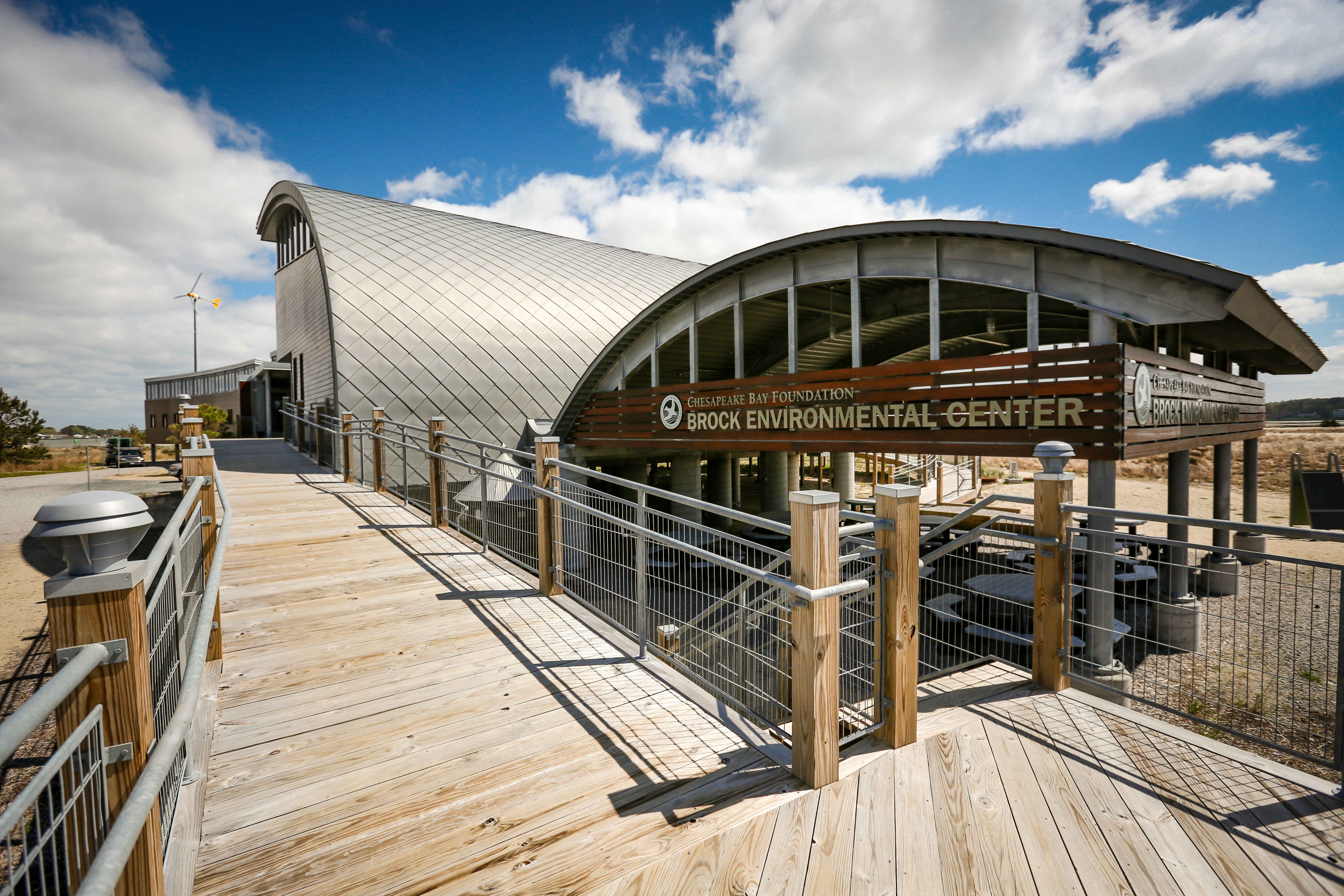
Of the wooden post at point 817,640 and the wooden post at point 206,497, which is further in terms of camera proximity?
the wooden post at point 206,497

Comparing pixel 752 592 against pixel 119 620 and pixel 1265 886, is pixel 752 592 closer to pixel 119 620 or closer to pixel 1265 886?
pixel 1265 886

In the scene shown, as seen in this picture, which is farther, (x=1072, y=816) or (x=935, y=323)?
(x=935, y=323)

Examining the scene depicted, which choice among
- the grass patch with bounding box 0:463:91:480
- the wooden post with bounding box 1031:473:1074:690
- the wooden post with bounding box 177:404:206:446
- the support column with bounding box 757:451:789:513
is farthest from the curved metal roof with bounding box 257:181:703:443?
the wooden post with bounding box 1031:473:1074:690

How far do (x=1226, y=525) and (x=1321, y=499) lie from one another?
2087 cm

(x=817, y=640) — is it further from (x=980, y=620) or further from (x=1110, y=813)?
(x=980, y=620)

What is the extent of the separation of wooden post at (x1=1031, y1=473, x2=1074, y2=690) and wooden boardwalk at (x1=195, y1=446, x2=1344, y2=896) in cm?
23

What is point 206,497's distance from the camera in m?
5.28

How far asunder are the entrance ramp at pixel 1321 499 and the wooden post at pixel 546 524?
70.8 feet

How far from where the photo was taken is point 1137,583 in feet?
41.3

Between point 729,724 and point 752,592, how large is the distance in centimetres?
740

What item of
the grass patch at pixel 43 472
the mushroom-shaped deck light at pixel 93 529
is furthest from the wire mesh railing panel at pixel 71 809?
the grass patch at pixel 43 472

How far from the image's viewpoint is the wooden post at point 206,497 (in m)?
5.09

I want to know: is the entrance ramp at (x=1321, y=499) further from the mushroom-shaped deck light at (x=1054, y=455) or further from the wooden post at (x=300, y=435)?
the wooden post at (x=300, y=435)

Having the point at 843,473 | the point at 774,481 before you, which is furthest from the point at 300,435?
the point at 843,473
